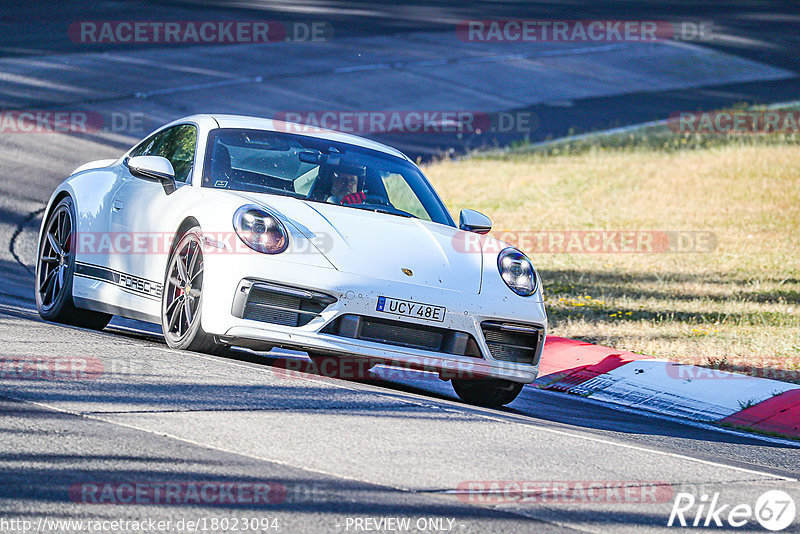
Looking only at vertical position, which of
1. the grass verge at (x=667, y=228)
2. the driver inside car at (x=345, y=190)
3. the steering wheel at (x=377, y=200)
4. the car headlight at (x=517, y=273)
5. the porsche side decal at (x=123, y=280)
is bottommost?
the grass verge at (x=667, y=228)

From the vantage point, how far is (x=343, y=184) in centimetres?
730

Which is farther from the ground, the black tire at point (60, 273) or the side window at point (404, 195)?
the side window at point (404, 195)

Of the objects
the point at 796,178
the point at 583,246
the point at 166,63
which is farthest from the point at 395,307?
the point at 166,63

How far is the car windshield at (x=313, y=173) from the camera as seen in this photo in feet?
23.3

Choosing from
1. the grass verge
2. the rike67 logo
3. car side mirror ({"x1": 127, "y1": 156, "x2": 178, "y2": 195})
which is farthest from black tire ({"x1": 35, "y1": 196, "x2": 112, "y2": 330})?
the rike67 logo

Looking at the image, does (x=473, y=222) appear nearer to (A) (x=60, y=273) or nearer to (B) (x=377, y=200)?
(B) (x=377, y=200)

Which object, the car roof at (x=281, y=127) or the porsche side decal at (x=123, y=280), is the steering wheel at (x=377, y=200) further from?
the porsche side decal at (x=123, y=280)

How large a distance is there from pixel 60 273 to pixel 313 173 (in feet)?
6.53

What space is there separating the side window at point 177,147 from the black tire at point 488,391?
2122 mm

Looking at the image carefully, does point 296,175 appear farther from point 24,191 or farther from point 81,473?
point 24,191

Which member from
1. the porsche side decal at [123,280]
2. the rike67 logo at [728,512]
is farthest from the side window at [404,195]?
the rike67 logo at [728,512]

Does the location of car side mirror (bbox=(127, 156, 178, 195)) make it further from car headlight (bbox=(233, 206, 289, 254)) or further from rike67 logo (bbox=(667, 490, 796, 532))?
rike67 logo (bbox=(667, 490, 796, 532))

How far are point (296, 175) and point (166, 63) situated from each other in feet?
58.2

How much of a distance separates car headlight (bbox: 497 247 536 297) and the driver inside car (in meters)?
1.01
